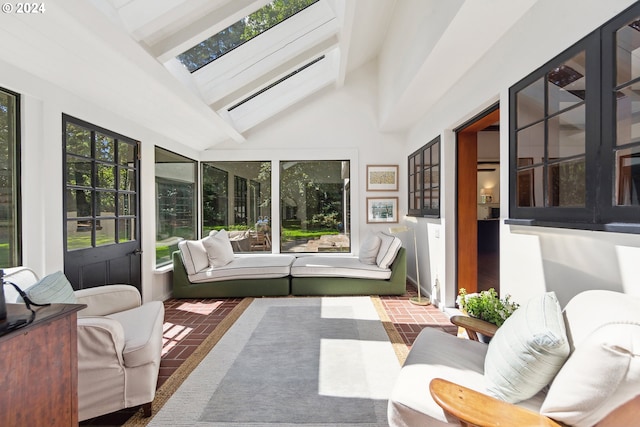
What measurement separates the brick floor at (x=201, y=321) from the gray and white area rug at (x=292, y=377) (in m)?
Answer: 0.23

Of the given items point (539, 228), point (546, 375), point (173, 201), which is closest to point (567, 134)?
point (539, 228)

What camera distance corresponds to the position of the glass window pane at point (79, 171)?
2.96 metres

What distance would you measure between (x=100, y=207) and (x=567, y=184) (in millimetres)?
3972

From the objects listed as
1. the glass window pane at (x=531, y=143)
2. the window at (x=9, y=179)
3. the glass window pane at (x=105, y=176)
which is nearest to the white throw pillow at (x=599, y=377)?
the glass window pane at (x=531, y=143)

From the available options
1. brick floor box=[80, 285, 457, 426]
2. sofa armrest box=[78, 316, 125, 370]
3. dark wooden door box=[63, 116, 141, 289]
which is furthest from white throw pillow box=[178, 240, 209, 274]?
→ sofa armrest box=[78, 316, 125, 370]

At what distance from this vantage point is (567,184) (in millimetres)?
1965

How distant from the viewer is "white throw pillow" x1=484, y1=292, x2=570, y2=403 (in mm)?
1280

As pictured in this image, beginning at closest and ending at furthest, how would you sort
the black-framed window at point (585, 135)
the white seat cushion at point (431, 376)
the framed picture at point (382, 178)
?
the white seat cushion at point (431, 376), the black-framed window at point (585, 135), the framed picture at point (382, 178)

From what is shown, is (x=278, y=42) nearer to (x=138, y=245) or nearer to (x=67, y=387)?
(x=138, y=245)

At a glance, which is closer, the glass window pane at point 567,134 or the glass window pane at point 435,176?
the glass window pane at point 567,134

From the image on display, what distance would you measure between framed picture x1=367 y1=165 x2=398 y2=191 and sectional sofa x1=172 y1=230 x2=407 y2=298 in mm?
1293

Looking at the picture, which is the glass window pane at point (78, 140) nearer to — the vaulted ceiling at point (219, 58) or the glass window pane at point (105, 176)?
the glass window pane at point (105, 176)

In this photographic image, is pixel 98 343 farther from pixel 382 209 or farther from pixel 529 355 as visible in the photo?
pixel 382 209

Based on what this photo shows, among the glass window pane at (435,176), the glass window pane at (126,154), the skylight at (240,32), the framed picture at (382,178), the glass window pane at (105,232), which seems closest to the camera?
the glass window pane at (105,232)
